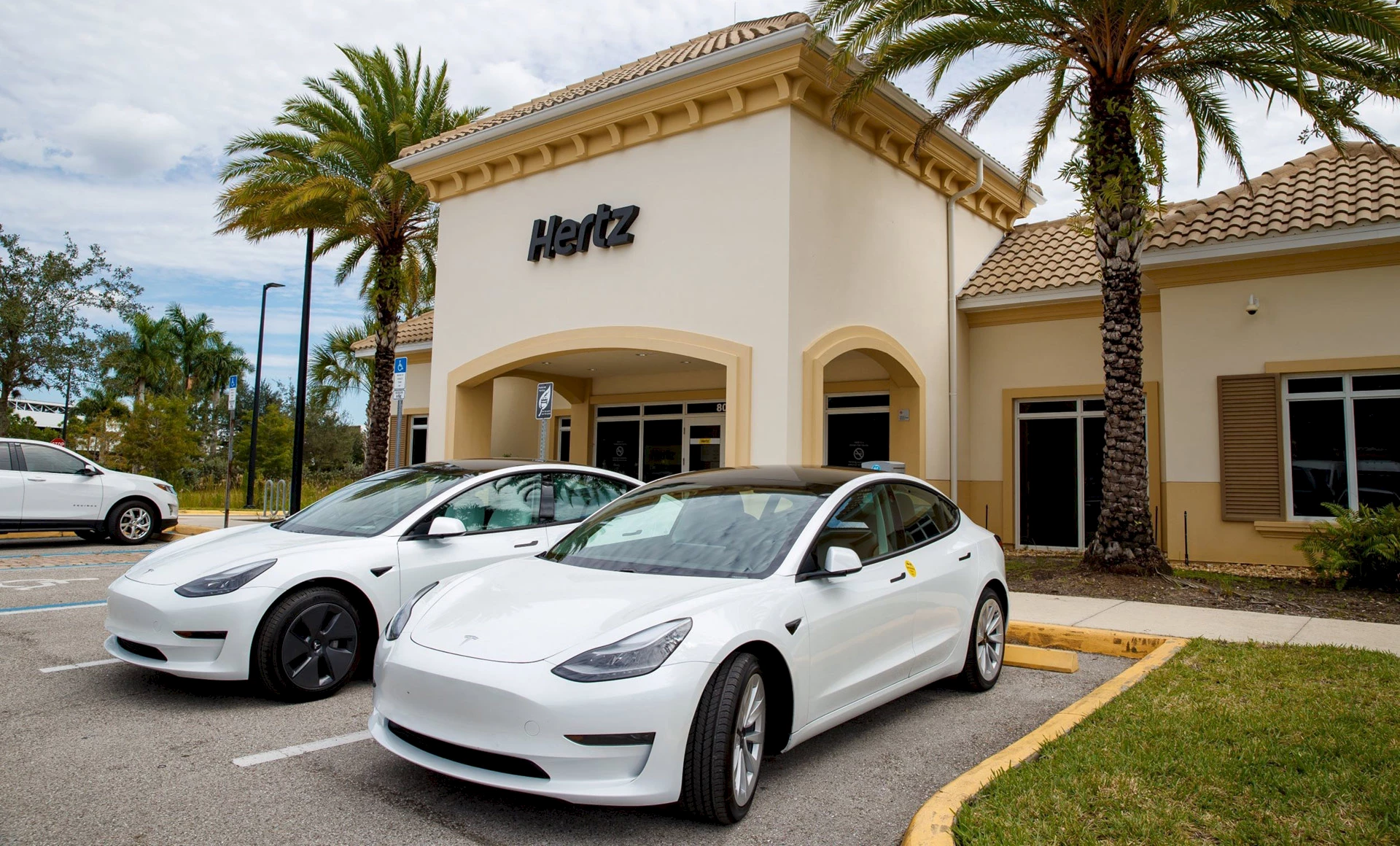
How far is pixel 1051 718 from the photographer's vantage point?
5.13 meters

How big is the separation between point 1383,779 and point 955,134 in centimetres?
1120

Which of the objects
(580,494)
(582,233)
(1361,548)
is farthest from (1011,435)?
(580,494)

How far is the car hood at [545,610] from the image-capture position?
12.0ft

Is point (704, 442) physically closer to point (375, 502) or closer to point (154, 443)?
point (375, 502)

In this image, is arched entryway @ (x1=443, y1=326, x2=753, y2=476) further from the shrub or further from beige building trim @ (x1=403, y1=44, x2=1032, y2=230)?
the shrub

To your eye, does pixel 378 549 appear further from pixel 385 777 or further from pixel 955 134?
pixel 955 134

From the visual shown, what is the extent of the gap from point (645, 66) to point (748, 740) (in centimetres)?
1172

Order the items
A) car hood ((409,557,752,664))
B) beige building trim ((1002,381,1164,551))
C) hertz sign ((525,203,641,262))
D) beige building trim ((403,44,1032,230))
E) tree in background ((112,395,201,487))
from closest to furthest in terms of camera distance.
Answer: car hood ((409,557,752,664)) < beige building trim ((403,44,1032,230)) < hertz sign ((525,203,641,262)) < beige building trim ((1002,381,1164,551)) < tree in background ((112,395,201,487))

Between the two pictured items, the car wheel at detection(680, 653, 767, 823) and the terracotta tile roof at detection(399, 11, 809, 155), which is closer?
the car wheel at detection(680, 653, 767, 823)

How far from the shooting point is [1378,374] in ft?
37.3

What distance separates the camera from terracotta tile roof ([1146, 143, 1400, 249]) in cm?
1131

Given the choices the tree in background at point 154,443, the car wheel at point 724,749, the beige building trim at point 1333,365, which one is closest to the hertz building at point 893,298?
the beige building trim at point 1333,365

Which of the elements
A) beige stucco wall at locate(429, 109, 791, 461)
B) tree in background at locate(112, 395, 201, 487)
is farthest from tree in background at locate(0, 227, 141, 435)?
beige stucco wall at locate(429, 109, 791, 461)

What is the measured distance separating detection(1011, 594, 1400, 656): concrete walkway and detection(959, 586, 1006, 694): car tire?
1.89 meters
